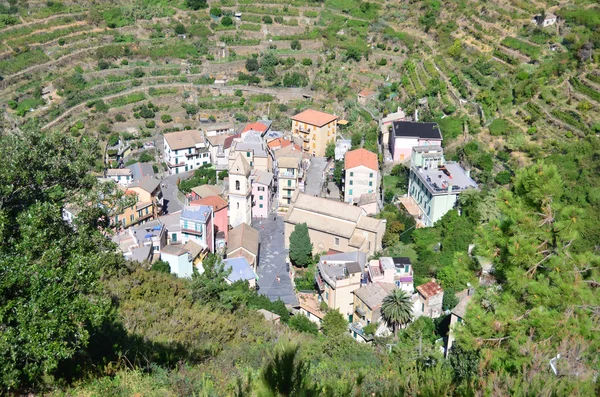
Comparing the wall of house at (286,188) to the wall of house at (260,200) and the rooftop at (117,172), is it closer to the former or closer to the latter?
the wall of house at (260,200)

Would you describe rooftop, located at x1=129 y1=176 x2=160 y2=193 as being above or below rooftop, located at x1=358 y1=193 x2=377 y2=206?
below

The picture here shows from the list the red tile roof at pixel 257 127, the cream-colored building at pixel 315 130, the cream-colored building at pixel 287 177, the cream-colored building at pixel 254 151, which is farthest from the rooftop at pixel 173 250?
the cream-colored building at pixel 315 130

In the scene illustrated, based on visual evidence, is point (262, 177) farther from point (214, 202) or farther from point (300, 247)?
point (300, 247)

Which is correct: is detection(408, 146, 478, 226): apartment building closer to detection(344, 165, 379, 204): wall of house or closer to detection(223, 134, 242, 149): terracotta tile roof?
detection(344, 165, 379, 204): wall of house

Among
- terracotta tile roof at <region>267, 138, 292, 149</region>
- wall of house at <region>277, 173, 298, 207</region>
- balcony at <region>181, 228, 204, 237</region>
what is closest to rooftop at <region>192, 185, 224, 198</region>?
wall of house at <region>277, 173, 298, 207</region>

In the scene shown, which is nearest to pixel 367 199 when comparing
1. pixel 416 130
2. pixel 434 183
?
pixel 434 183
